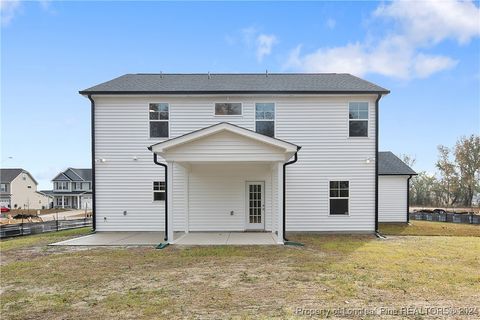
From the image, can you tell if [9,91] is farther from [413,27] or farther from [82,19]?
[413,27]

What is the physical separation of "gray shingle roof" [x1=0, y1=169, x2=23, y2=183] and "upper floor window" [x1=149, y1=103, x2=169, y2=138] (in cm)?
4885

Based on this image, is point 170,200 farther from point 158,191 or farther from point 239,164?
point 239,164

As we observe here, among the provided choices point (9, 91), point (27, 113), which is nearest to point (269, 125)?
point (9, 91)

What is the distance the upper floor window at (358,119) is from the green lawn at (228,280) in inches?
187

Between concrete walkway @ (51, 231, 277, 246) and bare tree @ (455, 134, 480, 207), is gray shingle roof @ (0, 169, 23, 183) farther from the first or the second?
bare tree @ (455, 134, 480, 207)

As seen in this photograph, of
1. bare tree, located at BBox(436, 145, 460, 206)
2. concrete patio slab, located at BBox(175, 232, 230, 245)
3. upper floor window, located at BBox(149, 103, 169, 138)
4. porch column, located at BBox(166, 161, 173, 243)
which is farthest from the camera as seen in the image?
bare tree, located at BBox(436, 145, 460, 206)

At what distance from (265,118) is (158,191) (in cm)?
537

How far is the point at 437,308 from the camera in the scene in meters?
4.74

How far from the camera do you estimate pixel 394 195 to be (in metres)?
17.9

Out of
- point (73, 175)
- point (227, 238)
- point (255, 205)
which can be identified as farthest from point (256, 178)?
point (73, 175)

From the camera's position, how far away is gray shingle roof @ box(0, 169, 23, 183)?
4916 centimetres

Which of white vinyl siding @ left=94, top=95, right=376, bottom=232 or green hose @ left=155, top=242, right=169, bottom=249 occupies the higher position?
white vinyl siding @ left=94, top=95, right=376, bottom=232

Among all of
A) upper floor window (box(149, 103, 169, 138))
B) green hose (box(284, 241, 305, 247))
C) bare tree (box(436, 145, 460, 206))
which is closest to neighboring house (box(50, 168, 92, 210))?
upper floor window (box(149, 103, 169, 138))

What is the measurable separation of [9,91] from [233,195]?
11.5m
